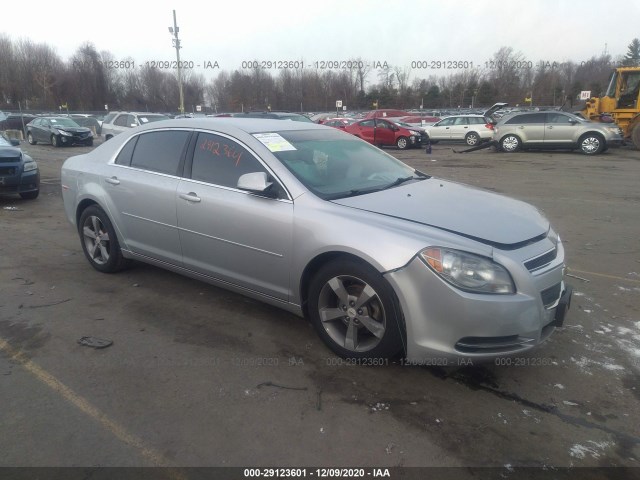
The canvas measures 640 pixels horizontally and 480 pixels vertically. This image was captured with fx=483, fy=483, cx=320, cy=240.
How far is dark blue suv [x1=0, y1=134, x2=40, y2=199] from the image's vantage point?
28.7 feet

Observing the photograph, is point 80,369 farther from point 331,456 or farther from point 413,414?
point 413,414

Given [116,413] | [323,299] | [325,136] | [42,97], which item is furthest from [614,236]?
[42,97]

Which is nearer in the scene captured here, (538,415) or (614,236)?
(538,415)

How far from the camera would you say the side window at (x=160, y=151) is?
4.32m

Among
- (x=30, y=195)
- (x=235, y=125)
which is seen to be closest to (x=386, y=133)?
(x=30, y=195)

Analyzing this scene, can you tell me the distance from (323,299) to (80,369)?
5.63ft

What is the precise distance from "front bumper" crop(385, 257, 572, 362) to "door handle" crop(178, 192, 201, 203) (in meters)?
1.83

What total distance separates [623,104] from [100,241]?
2146 centimetres

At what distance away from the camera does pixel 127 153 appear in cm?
482

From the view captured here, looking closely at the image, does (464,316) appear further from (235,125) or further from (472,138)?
(472,138)

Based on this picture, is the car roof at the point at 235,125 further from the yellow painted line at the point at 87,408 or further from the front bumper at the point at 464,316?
the yellow painted line at the point at 87,408

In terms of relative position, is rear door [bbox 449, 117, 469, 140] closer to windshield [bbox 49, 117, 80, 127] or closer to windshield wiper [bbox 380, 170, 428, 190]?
windshield [bbox 49, 117, 80, 127]

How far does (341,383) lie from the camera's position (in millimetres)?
3117

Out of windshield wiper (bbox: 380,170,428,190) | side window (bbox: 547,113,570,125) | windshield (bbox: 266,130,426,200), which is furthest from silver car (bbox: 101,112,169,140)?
windshield wiper (bbox: 380,170,428,190)
